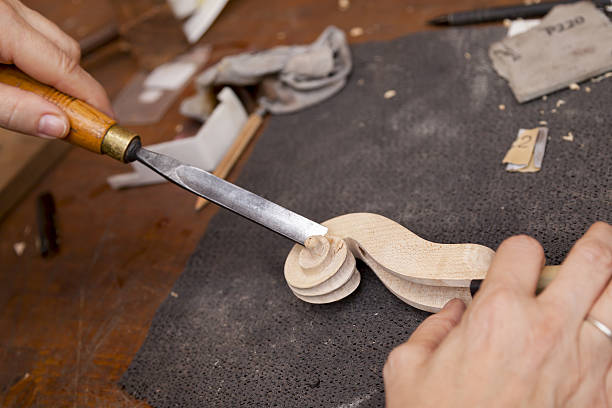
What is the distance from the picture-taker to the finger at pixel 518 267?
540 millimetres

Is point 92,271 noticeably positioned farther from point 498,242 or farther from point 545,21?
point 545,21

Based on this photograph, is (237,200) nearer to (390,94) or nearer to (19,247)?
(390,94)

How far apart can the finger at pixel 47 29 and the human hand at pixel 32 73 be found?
0.02 m

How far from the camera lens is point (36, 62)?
0.80 m

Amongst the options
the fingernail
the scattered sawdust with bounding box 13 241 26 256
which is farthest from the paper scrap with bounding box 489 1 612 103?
the scattered sawdust with bounding box 13 241 26 256

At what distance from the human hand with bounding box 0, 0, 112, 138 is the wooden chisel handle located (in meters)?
0.02

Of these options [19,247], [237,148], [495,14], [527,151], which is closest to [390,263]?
[527,151]

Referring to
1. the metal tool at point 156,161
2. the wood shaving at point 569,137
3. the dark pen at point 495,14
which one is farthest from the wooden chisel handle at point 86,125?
the dark pen at point 495,14

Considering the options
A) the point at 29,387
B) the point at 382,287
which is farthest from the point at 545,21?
the point at 29,387

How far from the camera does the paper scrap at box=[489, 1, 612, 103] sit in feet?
3.25

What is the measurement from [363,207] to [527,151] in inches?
13.8

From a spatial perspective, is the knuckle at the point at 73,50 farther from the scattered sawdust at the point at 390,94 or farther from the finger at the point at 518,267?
the finger at the point at 518,267

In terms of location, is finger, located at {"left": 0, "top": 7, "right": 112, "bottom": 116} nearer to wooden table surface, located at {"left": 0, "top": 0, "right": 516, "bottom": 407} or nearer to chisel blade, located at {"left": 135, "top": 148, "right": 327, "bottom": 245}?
chisel blade, located at {"left": 135, "top": 148, "right": 327, "bottom": 245}

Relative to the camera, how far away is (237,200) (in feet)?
2.54
